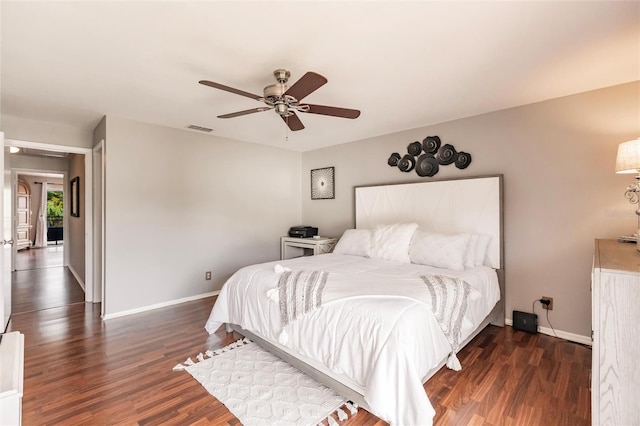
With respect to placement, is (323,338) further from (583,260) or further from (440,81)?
(583,260)

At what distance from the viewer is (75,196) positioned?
219 inches

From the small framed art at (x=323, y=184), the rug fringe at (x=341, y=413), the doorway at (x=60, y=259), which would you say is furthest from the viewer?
the small framed art at (x=323, y=184)

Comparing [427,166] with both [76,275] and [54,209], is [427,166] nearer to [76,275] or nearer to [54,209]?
[76,275]

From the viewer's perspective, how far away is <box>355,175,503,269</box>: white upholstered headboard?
3225mm

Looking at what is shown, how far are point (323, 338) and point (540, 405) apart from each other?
4.79ft

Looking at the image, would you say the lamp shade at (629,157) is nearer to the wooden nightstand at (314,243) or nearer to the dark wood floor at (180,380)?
the dark wood floor at (180,380)

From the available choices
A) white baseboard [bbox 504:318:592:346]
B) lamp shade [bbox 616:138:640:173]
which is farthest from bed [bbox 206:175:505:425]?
lamp shade [bbox 616:138:640:173]

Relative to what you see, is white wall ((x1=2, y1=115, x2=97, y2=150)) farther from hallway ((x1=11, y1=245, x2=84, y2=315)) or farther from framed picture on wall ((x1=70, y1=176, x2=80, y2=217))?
hallway ((x1=11, y1=245, x2=84, y2=315))

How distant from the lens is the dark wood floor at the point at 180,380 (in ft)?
5.96

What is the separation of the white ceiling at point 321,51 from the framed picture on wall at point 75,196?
2.47m

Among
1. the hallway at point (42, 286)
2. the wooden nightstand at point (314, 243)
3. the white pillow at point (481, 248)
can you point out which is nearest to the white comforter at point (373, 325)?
the white pillow at point (481, 248)

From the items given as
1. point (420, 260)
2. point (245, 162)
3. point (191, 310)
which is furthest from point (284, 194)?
point (420, 260)

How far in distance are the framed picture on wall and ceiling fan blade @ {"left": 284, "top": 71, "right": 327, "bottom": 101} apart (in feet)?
17.2

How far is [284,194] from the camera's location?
531cm
